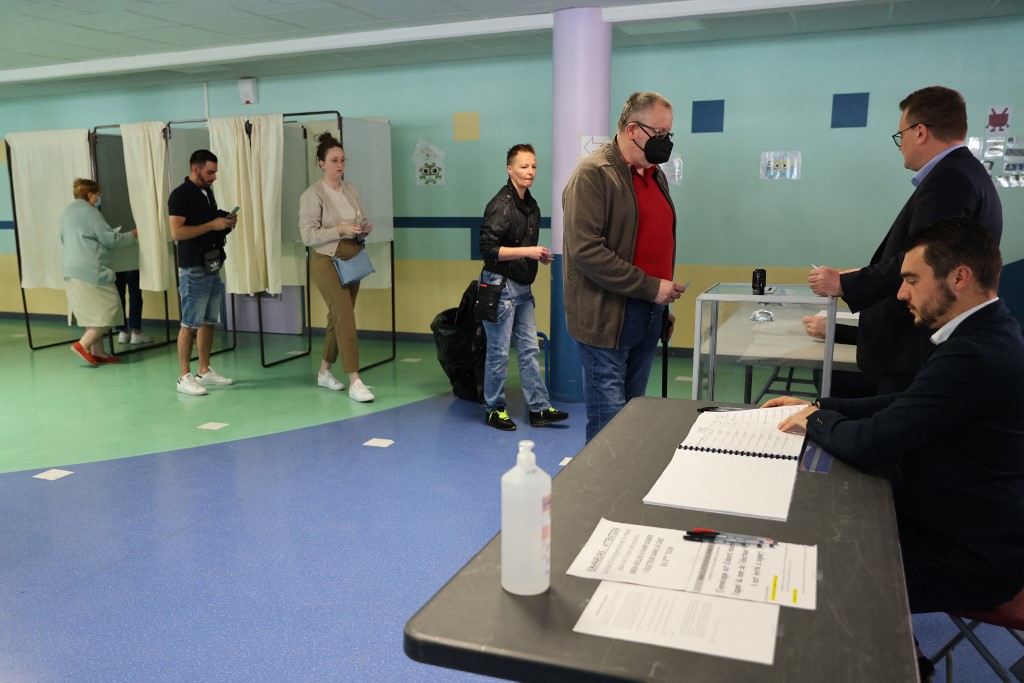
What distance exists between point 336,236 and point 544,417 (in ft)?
5.56

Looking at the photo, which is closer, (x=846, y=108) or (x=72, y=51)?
(x=846, y=108)

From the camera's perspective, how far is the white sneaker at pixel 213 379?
540cm

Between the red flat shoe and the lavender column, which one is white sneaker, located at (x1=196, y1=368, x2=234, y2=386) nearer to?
the red flat shoe

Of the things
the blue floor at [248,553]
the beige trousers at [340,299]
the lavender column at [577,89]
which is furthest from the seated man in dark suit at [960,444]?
the beige trousers at [340,299]

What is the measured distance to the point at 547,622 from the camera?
3.36ft

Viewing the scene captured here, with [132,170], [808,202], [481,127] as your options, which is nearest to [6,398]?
[132,170]

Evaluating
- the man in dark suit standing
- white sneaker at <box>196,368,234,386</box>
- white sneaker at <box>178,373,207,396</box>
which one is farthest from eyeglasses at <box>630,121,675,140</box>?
white sneaker at <box>196,368,234,386</box>

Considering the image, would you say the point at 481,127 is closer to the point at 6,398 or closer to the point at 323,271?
the point at 323,271

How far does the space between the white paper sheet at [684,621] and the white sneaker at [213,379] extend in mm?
4792

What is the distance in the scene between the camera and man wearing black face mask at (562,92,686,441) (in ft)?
8.63

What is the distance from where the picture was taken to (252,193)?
563 centimetres

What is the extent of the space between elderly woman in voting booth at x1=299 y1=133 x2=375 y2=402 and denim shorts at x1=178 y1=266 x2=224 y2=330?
753 mm

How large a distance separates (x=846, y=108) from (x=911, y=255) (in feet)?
13.9

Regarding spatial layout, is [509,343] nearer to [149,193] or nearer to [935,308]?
[935,308]
